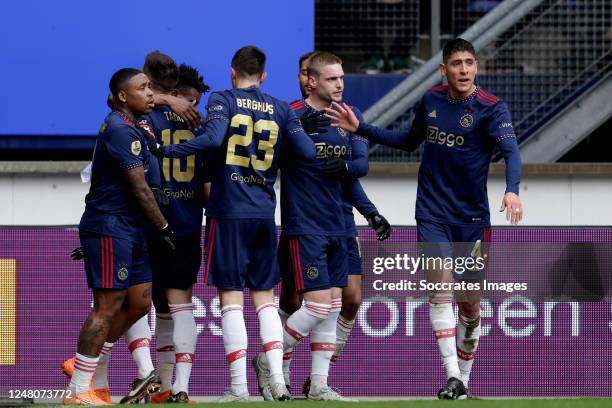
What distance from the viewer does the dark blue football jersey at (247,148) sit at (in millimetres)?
8820

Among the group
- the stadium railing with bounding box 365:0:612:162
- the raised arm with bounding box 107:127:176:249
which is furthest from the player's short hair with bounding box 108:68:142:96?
the stadium railing with bounding box 365:0:612:162

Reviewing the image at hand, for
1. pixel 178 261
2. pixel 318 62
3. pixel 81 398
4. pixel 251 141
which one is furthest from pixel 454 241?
pixel 81 398

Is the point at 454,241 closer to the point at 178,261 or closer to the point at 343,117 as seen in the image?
the point at 343,117

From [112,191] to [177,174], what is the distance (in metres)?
0.76

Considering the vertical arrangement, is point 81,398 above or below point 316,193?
below

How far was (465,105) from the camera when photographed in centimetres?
948

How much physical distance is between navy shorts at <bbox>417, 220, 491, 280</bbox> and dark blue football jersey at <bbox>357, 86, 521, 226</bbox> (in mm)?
46

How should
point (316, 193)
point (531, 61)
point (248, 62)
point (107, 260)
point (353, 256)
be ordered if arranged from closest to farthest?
point (107, 260) < point (248, 62) < point (316, 193) < point (353, 256) < point (531, 61)

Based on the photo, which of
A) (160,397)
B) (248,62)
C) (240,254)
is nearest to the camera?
(240,254)

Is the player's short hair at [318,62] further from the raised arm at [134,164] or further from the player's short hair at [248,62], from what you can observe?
the raised arm at [134,164]

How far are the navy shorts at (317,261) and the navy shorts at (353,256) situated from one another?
1.14 ft

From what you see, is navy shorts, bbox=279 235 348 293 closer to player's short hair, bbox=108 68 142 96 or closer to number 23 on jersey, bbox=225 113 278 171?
number 23 on jersey, bbox=225 113 278 171

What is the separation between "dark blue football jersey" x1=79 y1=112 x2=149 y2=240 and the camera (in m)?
8.72

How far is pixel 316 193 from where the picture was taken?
924 centimetres
